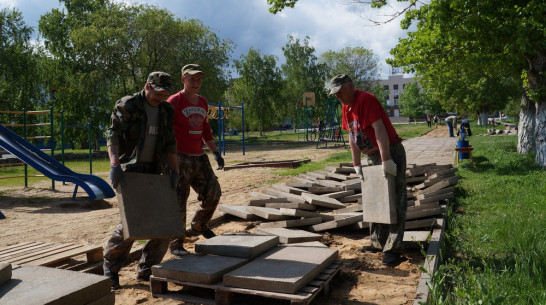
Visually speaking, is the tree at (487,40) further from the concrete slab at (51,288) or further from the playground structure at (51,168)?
the concrete slab at (51,288)

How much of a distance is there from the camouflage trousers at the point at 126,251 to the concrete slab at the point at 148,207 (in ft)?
0.85

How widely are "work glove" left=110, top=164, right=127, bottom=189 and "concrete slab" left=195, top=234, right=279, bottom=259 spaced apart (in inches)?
34.7

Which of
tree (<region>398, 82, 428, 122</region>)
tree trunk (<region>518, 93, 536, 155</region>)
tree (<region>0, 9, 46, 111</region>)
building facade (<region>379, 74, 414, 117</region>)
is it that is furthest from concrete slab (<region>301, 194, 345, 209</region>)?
building facade (<region>379, 74, 414, 117</region>)

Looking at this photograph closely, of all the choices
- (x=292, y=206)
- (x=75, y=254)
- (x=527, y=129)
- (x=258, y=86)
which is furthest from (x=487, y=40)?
(x=258, y=86)

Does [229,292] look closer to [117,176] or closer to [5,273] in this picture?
[117,176]

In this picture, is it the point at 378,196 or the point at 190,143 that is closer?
the point at 378,196

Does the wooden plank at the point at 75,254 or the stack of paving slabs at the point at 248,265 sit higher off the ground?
the stack of paving slabs at the point at 248,265

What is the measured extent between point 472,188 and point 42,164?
9226 mm

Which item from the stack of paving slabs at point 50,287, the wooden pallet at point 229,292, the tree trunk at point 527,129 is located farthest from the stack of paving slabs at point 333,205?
the tree trunk at point 527,129

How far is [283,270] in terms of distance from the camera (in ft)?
11.0

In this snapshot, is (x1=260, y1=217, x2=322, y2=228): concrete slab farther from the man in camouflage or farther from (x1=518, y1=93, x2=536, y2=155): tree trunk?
(x1=518, y1=93, x2=536, y2=155): tree trunk

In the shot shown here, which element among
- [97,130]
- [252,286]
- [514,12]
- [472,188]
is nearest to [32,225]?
[252,286]

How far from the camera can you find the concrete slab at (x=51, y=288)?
263 cm

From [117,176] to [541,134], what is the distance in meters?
11.0
